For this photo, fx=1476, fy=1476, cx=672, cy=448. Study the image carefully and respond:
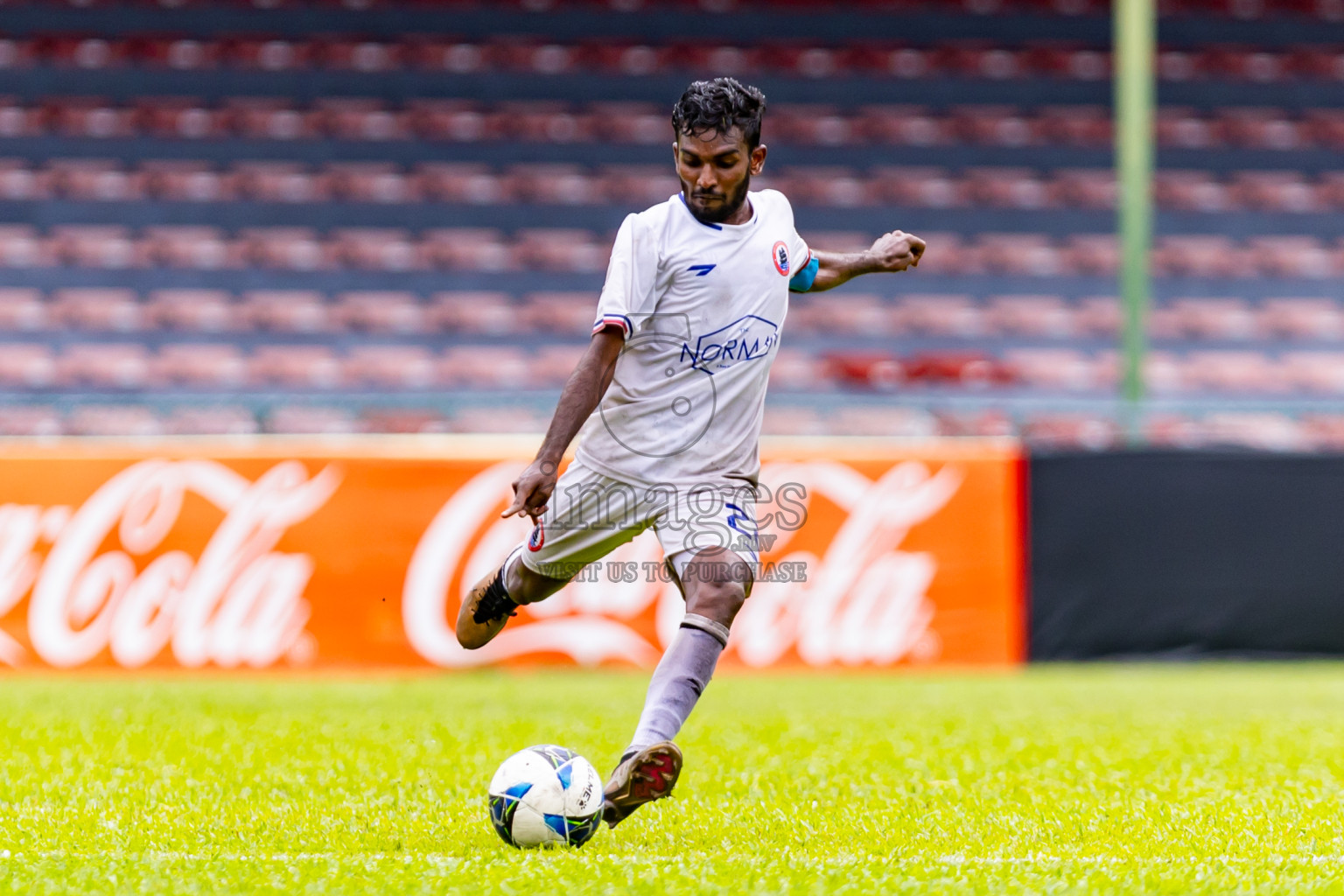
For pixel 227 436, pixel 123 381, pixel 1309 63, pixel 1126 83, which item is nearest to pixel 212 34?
pixel 123 381

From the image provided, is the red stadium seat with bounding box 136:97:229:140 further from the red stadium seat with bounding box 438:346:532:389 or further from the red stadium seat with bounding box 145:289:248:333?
the red stadium seat with bounding box 438:346:532:389

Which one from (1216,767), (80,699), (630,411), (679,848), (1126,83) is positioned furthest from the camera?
(1126,83)

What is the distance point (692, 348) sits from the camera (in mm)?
3744

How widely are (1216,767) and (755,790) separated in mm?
1646

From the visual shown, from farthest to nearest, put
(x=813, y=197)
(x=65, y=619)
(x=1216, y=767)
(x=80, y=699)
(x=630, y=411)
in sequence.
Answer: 1. (x=813, y=197)
2. (x=65, y=619)
3. (x=80, y=699)
4. (x=1216, y=767)
5. (x=630, y=411)

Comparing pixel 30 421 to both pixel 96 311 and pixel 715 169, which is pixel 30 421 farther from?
pixel 715 169

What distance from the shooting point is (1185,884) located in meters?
2.96

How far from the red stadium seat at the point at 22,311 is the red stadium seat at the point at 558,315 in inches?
166

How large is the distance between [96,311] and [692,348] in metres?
10.7

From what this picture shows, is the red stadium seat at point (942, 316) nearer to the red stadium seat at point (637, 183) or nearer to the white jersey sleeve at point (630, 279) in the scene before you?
the red stadium seat at point (637, 183)

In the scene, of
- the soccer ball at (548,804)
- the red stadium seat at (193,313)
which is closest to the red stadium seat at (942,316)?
the red stadium seat at (193,313)

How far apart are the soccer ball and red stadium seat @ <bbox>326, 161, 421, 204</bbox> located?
11.3 metres

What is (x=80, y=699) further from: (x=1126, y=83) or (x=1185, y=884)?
(x=1126, y=83)

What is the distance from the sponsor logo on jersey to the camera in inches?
147
